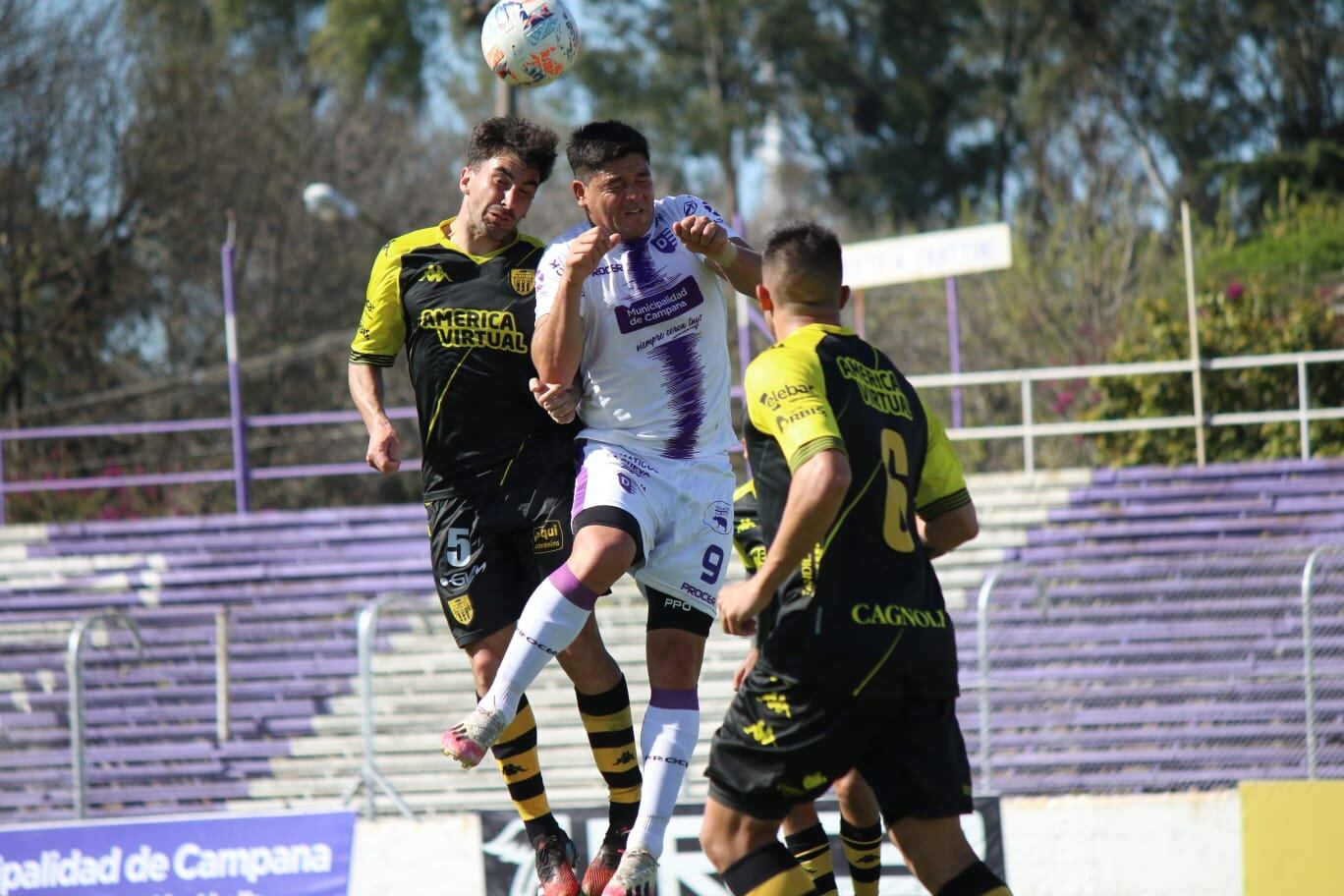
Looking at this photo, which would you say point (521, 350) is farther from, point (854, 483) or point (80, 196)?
point (80, 196)

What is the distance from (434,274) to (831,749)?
2256 mm

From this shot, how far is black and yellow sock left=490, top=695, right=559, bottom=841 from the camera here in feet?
17.3

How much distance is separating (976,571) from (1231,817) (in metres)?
4.58

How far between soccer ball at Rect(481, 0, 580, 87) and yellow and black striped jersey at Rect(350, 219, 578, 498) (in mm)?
576

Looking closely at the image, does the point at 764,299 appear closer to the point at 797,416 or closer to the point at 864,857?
the point at 797,416

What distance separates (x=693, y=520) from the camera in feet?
16.1

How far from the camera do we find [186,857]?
7441 mm

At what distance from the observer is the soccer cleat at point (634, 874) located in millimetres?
4458

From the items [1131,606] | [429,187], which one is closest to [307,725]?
[1131,606]

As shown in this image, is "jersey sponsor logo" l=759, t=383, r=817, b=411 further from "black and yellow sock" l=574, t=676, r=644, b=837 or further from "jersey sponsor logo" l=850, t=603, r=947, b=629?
→ "black and yellow sock" l=574, t=676, r=644, b=837

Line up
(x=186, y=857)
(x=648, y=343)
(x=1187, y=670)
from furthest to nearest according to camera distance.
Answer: (x=1187, y=670), (x=186, y=857), (x=648, y=343)

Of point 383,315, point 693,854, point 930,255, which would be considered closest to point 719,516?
point 383,315

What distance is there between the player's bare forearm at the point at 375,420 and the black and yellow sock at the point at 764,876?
5.77 ft

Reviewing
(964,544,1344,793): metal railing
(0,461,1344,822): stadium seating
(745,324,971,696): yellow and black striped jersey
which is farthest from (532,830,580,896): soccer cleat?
(964,544,1344,793): metal railing
